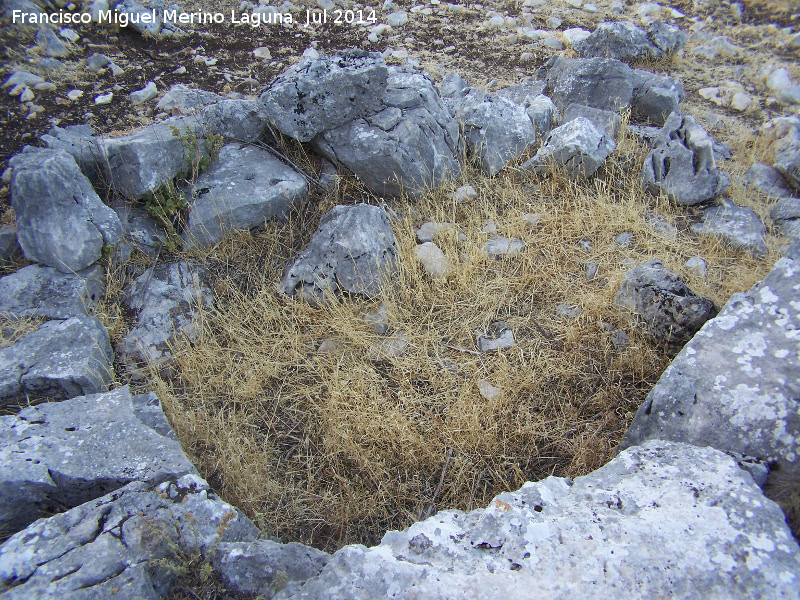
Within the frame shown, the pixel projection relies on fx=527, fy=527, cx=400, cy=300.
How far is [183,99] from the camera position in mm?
4840

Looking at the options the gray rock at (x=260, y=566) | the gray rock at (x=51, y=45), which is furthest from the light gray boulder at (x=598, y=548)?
the gray rock at (x=51, y=45)

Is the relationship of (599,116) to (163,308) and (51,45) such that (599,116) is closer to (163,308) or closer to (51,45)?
(163,308)

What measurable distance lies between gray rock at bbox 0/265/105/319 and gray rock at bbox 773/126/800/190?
4.96 meters

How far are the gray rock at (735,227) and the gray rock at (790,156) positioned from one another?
657 mm

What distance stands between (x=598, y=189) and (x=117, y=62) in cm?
498

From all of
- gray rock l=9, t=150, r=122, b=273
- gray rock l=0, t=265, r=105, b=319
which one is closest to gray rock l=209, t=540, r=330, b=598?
gray rock l=0, t=265, r=105, b=319

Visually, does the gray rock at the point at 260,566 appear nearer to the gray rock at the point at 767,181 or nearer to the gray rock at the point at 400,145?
the gray rock at the point at 400,145

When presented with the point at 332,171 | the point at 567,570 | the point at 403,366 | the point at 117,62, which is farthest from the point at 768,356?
the point at 117,62

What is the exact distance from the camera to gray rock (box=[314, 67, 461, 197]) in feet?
11.9

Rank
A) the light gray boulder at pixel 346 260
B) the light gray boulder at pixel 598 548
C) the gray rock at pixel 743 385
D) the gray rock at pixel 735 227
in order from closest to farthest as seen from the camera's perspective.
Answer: the light gray boulder at pixel 598 548, the gray rock at pixel 743 385, the light gray boulder at pixel 346 260, the gray rock at pixel 735 227

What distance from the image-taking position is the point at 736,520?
160 centimetres

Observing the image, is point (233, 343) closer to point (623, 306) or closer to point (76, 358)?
point (76, 358)

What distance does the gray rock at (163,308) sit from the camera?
119 inches

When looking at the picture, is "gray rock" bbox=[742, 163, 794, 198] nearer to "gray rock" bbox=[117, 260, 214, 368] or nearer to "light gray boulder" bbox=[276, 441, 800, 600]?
"light gray boulder" bbox=[276, 441, 800, 600]
